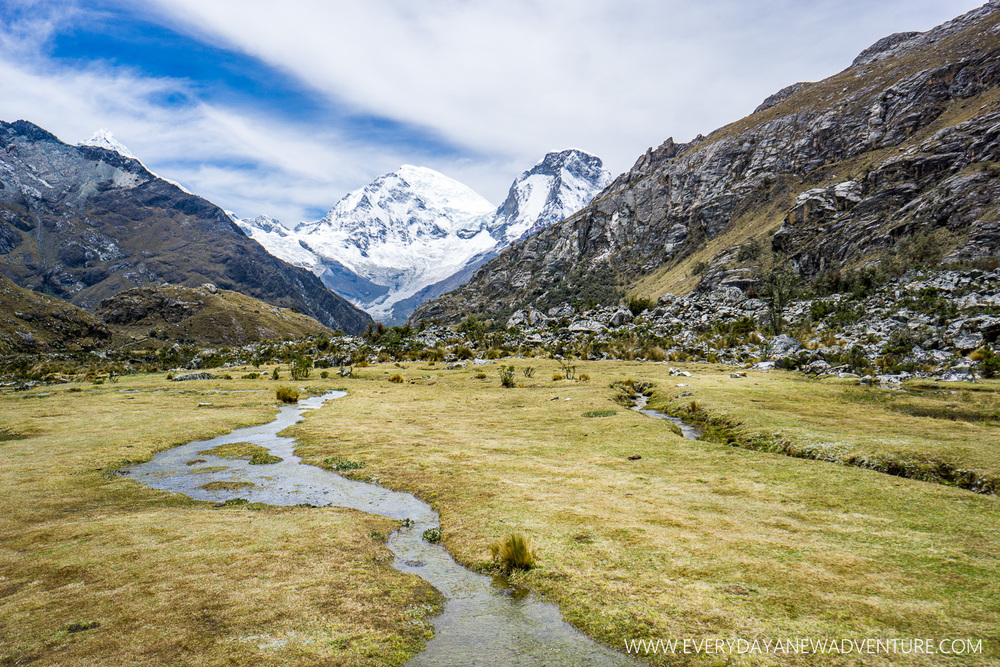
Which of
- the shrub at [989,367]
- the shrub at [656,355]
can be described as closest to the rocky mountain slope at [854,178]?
the shrub at [656,355]

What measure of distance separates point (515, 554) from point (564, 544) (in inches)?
72.0

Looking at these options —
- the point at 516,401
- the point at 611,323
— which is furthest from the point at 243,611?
the point at 611,323

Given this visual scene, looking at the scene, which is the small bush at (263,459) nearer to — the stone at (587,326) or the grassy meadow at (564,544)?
the grassy meadow at (564,544)

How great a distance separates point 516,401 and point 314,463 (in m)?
21.9

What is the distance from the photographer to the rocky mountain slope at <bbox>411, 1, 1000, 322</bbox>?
298 ft

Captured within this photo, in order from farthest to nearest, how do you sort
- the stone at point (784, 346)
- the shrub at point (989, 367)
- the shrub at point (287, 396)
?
the stone at point (784, 346) → the shrub at point (287, 396) → the shrub at point (989, 367)

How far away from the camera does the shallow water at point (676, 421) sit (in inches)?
1171

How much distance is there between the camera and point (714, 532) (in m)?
13.9

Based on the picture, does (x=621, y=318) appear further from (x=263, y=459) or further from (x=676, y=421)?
(x=263, y=459)

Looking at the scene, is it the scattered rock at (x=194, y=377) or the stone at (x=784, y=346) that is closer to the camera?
the stone at (x=784, y=346)

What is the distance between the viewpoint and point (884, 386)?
3638cm

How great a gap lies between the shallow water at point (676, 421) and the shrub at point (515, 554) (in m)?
18.7

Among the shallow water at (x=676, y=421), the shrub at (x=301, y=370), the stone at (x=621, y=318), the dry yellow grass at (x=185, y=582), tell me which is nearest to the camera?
the dry yellow grass at (x=185, y=582)

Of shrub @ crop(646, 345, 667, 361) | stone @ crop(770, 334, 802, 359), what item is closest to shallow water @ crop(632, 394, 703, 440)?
stone @ crop(770, 334, 802, 359)
